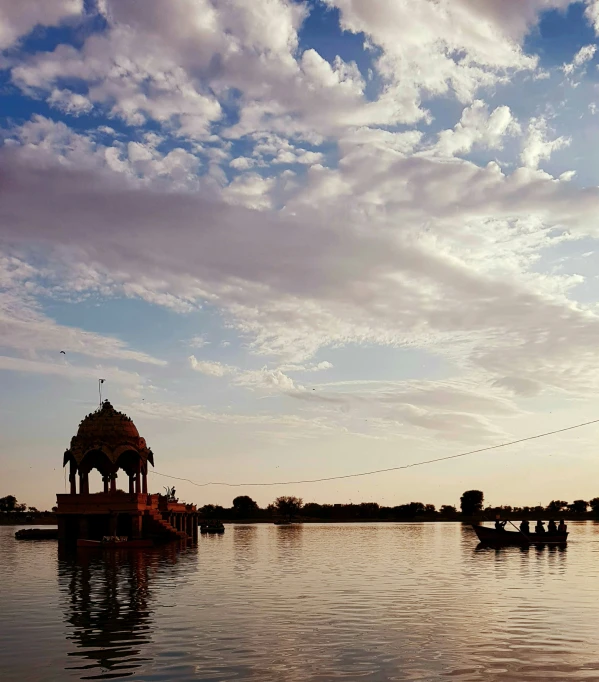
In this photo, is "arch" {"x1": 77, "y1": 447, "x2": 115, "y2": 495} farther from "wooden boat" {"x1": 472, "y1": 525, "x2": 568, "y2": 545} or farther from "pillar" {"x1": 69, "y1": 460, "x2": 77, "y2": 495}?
"wooden boat" {"x1": 472, "y1": 525, "x2": 568, "y2": 545}

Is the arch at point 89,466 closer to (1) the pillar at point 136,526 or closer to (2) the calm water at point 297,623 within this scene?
(1) the pillar at point 136,526

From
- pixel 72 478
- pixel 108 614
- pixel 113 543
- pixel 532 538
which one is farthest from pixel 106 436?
pixel 108 614

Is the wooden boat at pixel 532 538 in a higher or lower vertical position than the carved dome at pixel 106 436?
lower

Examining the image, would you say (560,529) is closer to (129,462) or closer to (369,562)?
(369,562)

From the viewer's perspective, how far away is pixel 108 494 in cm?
6775

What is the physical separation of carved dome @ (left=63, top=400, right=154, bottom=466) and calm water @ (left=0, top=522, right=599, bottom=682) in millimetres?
20889

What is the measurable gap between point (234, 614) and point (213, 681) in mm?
10765

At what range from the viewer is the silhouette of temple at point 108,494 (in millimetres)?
67250

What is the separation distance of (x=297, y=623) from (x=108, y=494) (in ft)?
144

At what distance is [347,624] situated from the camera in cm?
2659

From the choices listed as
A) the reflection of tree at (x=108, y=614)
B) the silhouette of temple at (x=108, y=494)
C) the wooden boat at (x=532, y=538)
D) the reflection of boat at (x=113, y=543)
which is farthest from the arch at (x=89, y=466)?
the wooden boat at (x=532, y=538)

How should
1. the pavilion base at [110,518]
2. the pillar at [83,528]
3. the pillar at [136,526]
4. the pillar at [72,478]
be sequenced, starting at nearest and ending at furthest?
the pillar at [136,526] → the pavilion base at [110,518] → the pillar at [83,528] → the pillar at [72,478]

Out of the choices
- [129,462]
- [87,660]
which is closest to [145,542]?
[129,462]

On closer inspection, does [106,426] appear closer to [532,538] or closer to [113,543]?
[113,543]
